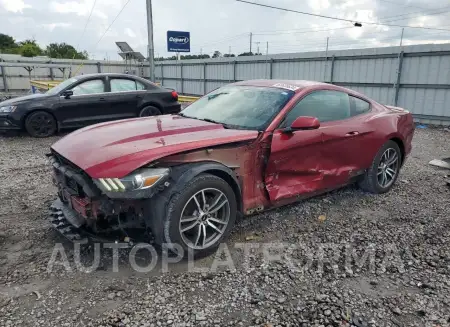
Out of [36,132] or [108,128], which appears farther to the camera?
[36,132]

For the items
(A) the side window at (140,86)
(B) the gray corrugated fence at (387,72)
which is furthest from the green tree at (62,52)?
(A) the side window at (140,86)

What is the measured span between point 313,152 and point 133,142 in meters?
1.93

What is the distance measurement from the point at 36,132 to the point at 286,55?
10.2m

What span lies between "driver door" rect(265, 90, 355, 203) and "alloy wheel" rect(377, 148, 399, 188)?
2.18 ft

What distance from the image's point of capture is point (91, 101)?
28.3 feet

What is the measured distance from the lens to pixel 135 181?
2836 millimetres

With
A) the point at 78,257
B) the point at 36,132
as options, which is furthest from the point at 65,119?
the point at 78,257

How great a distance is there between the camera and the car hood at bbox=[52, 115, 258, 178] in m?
2.87

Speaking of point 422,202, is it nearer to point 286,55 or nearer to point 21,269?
point 21,269

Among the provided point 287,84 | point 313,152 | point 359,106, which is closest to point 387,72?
point 359,106

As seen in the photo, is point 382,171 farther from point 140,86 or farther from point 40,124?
point 40,124

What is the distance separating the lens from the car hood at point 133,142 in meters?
2.87

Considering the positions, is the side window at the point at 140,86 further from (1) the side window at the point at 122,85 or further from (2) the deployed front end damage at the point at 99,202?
(2) the deployed front end damage at the point at 99,202

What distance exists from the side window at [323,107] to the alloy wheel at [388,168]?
94 centimetres
